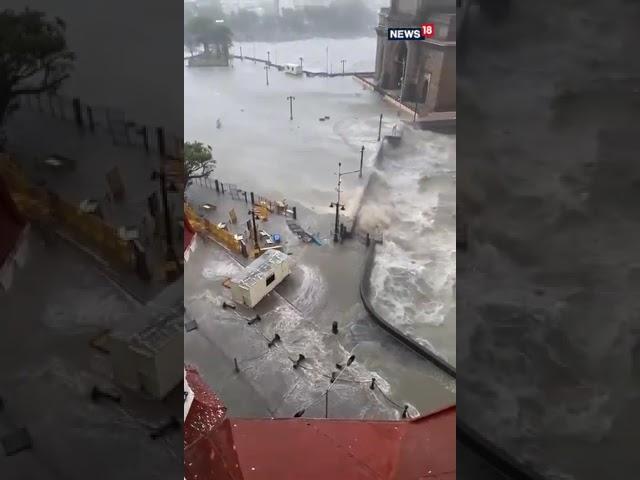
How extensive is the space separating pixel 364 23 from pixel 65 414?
14.5 meters

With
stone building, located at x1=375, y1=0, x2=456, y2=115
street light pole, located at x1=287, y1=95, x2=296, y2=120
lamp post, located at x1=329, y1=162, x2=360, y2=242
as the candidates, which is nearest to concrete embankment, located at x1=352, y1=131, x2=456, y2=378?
lamp post, located at x1=329, y1=162, x2=360, y2=242

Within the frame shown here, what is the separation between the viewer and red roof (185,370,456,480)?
1.17m

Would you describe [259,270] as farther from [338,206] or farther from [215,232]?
[338,206]

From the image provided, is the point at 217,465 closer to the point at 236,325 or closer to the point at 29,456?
the point at 29,456


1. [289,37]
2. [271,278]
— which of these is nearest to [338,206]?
[271,278]

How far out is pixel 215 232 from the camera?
14.4ft

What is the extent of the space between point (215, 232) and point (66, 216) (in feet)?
13.6

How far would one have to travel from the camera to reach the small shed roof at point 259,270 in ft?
11.1

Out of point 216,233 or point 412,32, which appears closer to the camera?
point 412,32

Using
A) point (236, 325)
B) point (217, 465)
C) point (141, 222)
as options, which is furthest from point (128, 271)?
point (236, 325)

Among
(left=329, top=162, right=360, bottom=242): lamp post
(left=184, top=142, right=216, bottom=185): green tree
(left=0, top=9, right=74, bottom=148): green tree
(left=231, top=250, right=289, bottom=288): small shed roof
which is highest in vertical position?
(left=0, top=9, right=74, bottom=148): green tree

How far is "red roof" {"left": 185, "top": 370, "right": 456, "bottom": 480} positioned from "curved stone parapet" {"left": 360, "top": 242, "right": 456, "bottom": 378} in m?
1.20

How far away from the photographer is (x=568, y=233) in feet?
1.20

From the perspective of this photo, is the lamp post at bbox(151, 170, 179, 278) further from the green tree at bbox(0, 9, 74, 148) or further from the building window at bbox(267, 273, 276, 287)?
the building window at bbox(267, 273, 276, 287)
